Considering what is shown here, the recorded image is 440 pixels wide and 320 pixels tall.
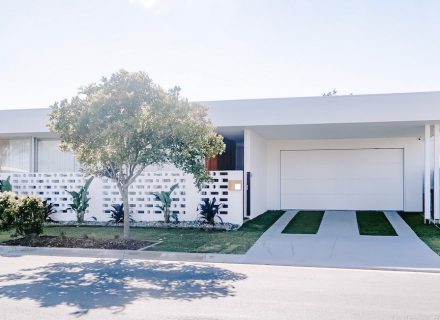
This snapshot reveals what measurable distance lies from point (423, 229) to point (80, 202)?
36.3ft

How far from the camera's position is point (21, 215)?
39.7ft

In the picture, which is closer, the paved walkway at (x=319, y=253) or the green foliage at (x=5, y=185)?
the paved walkway at (x=319, y=253)

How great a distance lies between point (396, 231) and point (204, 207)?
5.80 metres

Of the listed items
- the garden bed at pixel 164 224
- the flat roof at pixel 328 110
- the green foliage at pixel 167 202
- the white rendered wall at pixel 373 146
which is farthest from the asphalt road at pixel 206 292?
the white rendered wall at pixel 373 146

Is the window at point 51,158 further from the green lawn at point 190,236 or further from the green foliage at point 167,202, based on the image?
the green foliage at point 167,202

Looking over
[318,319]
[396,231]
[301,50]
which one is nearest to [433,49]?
[301,50]

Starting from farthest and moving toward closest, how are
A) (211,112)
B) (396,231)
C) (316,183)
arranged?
(316,183) < (211,112) < (396,231)

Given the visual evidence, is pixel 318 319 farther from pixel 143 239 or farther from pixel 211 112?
pixel 211 112

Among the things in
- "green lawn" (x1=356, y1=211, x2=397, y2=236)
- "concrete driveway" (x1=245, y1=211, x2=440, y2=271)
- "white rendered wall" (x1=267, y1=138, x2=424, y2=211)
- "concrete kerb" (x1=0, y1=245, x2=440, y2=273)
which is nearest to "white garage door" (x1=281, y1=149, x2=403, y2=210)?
"white rendered wall" (x1=267, y1=138, x2=424, y2=211)

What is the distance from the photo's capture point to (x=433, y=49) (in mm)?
14273

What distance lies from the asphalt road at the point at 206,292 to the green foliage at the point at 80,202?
681cm

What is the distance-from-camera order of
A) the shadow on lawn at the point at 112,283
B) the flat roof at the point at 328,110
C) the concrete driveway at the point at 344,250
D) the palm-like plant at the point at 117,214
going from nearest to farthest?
the shadow on lawn at the point at 112,283 → the concrete driveway at the point at 344,250 → the flat roof at the point at 328,110 → the palm-like plant at the point at 117,214

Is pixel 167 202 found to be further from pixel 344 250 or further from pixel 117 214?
pixel 344 250

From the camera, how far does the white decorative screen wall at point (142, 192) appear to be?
15.1 m
